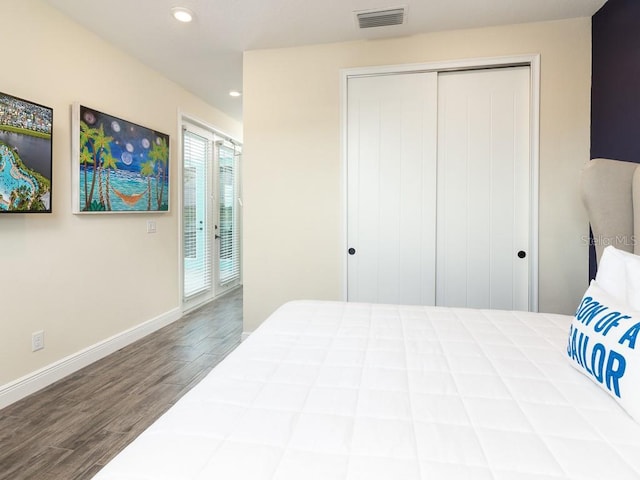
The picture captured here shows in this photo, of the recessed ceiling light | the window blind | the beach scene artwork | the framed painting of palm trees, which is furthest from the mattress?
the window blind

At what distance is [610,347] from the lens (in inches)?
40.1

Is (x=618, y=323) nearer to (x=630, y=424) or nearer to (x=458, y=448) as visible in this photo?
(x=630, y=424)

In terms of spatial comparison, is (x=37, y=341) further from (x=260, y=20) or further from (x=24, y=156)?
(x=260, y=20)

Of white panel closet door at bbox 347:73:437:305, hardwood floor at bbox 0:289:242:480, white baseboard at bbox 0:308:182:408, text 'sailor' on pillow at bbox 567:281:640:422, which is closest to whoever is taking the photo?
text 'sailor' on pillow at bbox 567:281:640:422

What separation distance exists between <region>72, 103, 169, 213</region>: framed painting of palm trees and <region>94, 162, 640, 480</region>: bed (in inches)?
83.4

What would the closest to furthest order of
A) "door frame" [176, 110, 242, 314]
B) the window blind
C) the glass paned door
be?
"door frame" [176, 110, 242, 314] < the window blind < the glass paned door

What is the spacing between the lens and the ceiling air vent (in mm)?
2527

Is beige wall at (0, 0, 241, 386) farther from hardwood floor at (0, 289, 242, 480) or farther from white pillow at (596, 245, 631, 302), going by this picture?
white pillow at (596, 245, 631, 302)

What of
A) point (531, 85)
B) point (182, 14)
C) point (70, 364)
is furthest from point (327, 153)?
point (70, 364)

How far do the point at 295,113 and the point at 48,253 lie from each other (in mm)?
2113

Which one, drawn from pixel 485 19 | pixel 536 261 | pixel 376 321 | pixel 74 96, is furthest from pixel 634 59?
pixel 74 96

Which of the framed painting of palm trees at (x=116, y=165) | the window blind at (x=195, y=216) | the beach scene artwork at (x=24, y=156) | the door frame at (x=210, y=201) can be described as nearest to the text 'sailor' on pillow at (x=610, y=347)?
the beach scene artwork at (x=24, y=156)

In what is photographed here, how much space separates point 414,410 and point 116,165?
302 centimetres

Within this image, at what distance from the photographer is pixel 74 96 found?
8.91ft
